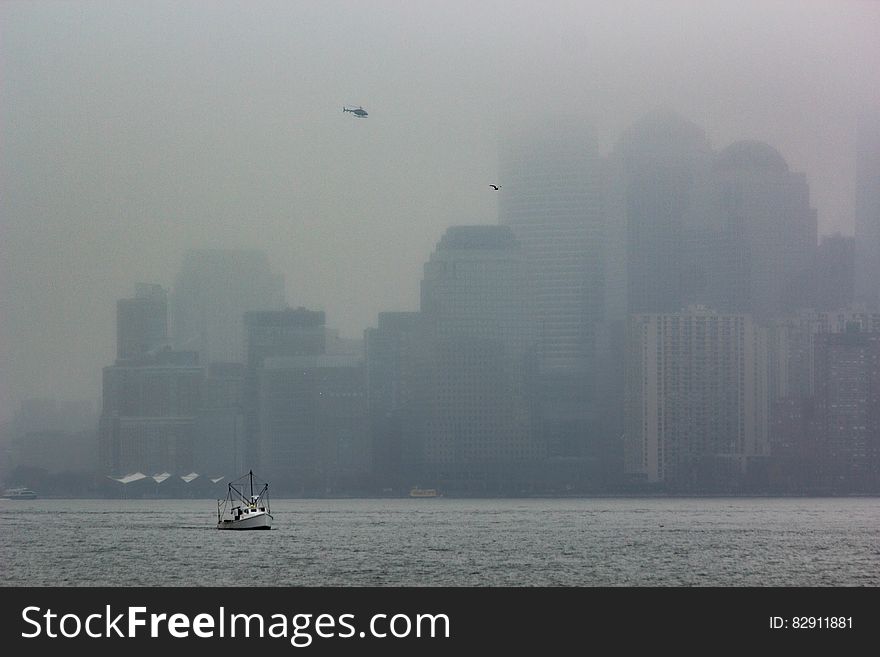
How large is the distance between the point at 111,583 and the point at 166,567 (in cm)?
1126

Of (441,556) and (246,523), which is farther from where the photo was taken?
(246,523)

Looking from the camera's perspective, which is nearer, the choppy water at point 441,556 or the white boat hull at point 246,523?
the choppy water at point 441,556

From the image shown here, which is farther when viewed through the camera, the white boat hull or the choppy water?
the white boat hull

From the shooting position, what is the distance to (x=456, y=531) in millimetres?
173625
